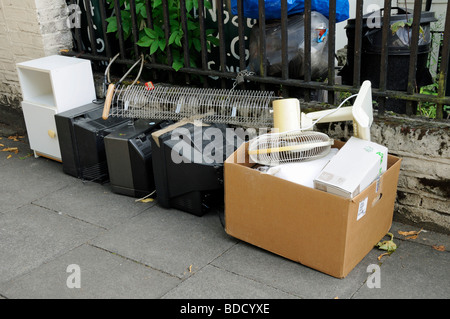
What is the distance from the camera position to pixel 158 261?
10.6 ft

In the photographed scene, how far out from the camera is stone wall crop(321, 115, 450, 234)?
325 centimetres

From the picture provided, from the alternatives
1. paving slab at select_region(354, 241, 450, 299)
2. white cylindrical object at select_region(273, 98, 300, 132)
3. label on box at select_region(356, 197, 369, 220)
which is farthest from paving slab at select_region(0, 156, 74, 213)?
paving slab at select_region(354, 241, 450, 299)

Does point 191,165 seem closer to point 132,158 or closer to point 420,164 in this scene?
point 132,158

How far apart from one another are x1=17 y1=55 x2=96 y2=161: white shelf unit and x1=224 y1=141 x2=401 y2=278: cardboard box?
5.86 ft

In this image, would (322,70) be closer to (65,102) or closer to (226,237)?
(226,237)

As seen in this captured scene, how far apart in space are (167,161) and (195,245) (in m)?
0.63

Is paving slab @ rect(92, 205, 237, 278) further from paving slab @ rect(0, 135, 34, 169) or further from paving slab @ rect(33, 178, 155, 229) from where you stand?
paving slab @ rect(0, 135, 34, 169)

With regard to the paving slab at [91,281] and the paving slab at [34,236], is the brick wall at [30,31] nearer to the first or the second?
the paving slab at [34,236]

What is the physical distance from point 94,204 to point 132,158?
0.49 meters

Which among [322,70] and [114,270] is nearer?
[114,270]

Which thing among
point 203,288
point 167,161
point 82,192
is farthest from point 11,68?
point 203,288

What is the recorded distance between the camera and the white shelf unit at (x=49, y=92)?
166 inches
